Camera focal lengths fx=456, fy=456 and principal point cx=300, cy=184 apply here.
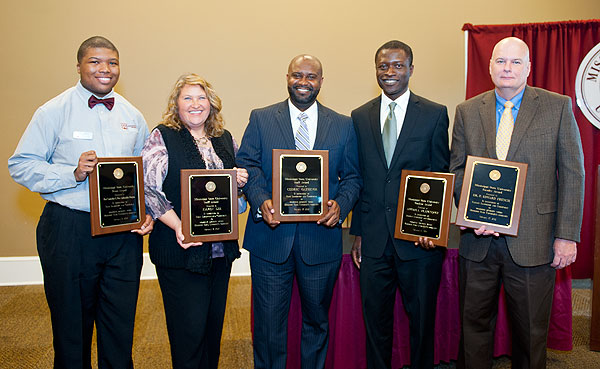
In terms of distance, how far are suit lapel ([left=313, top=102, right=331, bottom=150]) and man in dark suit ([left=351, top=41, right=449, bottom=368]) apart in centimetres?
23

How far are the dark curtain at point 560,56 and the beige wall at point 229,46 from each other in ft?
1.48

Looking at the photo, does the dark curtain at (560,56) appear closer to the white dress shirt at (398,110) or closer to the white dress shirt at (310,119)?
the white dress shirt at (398,110)

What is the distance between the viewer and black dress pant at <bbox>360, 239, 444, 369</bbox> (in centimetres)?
250

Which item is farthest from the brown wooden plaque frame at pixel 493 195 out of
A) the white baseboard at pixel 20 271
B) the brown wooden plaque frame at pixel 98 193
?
the white baseboard at pixel 20 271

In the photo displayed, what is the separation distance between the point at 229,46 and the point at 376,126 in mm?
3050

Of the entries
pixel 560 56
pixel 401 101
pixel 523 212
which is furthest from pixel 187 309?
pixel 560 56

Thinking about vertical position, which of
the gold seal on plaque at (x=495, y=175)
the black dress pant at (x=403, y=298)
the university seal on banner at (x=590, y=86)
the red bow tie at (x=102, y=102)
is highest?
the university seal on banner at (x=590, y=86)

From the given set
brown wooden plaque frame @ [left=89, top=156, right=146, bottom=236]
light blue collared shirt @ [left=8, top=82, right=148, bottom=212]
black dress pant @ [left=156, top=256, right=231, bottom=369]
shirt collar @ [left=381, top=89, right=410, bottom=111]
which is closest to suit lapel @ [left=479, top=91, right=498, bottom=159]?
shirt collar @ [left=381, top=89, right=410, bottom=111]

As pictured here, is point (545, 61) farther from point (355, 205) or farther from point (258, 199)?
point (258, 199)

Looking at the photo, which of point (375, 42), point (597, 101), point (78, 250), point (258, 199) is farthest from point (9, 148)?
point (597, 101)

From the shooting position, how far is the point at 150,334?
3666 millimetres

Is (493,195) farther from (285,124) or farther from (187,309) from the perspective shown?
(187,309)

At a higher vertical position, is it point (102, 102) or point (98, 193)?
point (102, 102)

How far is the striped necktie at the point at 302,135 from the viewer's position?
2.48 m
